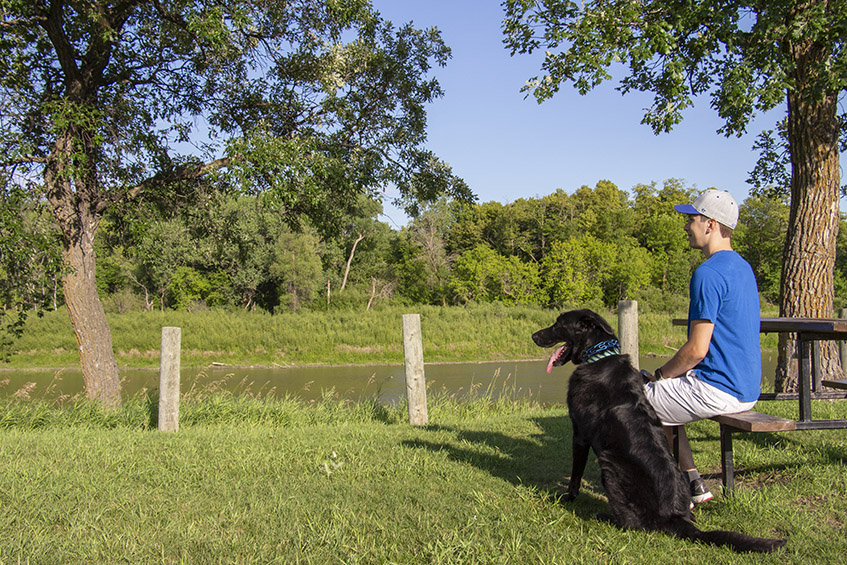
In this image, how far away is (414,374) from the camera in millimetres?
7820

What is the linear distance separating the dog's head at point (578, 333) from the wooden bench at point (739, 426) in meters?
0.81

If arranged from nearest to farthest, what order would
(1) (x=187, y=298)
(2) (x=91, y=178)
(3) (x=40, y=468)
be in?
(3) (x=40, y=468) < (2) (x=91, y=178) < (1) (x=187, y=298)

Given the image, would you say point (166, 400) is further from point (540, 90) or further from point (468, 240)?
point (468, 240)

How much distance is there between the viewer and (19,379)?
64.7 feet

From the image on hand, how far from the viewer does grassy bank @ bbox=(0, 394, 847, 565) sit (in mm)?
3027

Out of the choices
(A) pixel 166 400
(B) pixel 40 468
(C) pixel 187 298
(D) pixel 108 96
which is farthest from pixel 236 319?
(B) pixel 40 468

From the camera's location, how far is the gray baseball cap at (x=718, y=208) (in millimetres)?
3365

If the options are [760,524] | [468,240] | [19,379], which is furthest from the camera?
[468,240]

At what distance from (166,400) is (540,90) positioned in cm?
667

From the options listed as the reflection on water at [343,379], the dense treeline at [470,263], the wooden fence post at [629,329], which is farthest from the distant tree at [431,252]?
the wooden fence post at [629,329]

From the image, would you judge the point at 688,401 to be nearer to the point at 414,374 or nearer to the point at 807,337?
the point at 807,337

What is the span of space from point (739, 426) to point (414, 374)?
488 cm

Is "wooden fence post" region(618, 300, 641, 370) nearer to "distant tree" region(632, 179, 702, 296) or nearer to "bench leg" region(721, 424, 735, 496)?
"bench leg" region(721, 424, 735, 496)

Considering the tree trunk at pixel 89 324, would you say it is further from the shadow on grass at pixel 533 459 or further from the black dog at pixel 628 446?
the black dog at pixel 628 446
